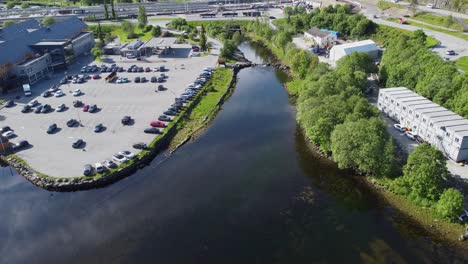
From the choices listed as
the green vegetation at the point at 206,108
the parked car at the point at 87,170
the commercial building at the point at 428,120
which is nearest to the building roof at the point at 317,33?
the green vegetation at the point at 206,108

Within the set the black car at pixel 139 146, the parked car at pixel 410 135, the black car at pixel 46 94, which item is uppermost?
the parked car at pixel 410 135

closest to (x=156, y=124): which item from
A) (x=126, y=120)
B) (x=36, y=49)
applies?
(x=126, y=120)

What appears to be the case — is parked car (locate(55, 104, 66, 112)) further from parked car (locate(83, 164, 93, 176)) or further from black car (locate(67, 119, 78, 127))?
parked car (locate(83, 164, 93, 176))

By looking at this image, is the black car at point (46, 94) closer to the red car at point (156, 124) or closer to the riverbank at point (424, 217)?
the red car at point (156, 124)

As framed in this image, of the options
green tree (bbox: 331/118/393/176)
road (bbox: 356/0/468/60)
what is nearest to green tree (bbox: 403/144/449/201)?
green tree (bbox: 331/118/393/176)

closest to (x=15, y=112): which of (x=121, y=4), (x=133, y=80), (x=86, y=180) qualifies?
(x=133, y=80)

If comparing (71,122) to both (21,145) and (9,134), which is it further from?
(9,134)

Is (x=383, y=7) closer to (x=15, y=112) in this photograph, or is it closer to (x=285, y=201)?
(x=285, y=201)
